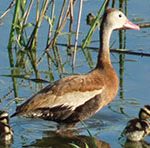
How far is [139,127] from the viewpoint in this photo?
10.9 meters

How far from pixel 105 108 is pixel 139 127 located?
1179 mm

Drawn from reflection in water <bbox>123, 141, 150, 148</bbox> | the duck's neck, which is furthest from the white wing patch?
reflection in water <bbox>123, 141, 150, 148</bbox>

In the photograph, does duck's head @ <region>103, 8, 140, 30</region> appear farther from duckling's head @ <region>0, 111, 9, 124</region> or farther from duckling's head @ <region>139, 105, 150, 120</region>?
duckling's head @ <region>0, 111, 9, 124</region>

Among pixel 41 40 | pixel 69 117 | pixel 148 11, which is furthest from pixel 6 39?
pixel 69 117

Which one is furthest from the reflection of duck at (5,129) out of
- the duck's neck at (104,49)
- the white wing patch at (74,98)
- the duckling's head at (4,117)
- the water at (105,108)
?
the duck's neck at (104,49)

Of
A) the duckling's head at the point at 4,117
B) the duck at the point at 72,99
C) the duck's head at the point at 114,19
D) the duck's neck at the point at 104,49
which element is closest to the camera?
the duckling's head at the point at 4,117

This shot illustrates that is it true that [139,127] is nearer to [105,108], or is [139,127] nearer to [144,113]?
[144,113]

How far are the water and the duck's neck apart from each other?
56 centimetres

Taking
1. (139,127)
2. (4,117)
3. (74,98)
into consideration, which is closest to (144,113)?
→ (139,127)

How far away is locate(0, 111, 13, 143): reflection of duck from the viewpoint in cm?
1066

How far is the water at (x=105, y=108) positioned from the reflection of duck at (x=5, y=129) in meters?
0.10

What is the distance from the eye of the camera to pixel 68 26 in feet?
A: 50.3

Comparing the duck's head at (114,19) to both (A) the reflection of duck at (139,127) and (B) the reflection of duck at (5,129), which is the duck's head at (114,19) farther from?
(B) the reflection of duck at (5,129)

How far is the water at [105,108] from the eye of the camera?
11.0 metres
